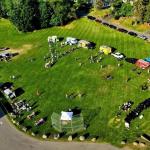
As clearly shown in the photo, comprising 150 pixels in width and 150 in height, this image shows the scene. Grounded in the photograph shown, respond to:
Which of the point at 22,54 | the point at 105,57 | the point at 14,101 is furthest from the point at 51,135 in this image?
the point at 22,54

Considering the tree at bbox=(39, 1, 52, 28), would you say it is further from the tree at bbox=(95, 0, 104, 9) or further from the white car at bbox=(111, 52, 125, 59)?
the white car at bbox=(111, 52, 125, 59)

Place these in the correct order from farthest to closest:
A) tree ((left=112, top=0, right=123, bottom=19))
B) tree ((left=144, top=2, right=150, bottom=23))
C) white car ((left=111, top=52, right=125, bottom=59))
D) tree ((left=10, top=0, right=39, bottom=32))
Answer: tree ((left=112, top=0, right=123, bottom=19))
tree ((left=10, top=0, right=39, bottom=32))
tree ((left=144, top=2, right=150, bottom=23))
white car ((left=111, top=52, right=125, bottom=59))

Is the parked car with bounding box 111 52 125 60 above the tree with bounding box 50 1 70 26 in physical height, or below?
below

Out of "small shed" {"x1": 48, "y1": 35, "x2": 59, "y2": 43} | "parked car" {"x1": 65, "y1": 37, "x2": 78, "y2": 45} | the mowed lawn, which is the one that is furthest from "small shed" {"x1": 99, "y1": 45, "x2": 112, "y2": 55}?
"small shed" {"x1": 48, "y1": 35, "x2": 59, "y2": 43}

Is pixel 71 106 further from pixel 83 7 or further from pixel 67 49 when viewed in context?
pixel 83 7

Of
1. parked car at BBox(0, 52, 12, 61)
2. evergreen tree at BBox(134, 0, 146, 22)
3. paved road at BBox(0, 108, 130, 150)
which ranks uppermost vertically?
evergreen tree at BBox(134, 0, 146, 22)

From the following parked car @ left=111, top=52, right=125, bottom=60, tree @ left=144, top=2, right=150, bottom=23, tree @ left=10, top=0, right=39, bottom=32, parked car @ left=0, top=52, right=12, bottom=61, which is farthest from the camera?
tree @ left=10, top=0, right=39, bottom=32
